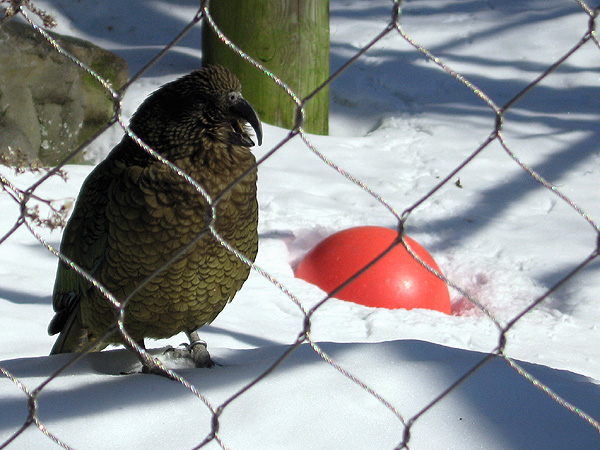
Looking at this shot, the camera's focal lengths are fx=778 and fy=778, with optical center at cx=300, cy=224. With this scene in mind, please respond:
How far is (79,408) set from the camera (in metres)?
1.81

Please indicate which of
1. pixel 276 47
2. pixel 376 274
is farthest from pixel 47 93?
pixel 376 274

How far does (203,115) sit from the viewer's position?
2191 mm

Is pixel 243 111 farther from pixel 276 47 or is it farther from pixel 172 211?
pixel 276 47

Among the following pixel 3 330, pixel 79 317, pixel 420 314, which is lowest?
pixel 420 314

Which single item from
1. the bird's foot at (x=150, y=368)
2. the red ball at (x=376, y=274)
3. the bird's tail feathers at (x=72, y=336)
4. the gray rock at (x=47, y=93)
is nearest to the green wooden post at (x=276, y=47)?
the gray rock at (x=47, y=93)

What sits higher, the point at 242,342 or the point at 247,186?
the point at 247,186

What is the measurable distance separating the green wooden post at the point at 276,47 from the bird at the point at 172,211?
9.18 feet

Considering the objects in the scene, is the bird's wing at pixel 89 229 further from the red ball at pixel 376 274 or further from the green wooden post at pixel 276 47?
the green wooden post at pixel 276 47

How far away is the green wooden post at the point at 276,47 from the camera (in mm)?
5000

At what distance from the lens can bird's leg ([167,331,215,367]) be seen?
238 centimetres

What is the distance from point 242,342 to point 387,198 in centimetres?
172

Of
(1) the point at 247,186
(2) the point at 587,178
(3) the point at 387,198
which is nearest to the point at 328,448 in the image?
(1) the point at 247,186

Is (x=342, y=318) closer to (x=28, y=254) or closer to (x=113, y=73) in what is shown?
(x=28, y=254)

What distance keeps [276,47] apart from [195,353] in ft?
10.1
